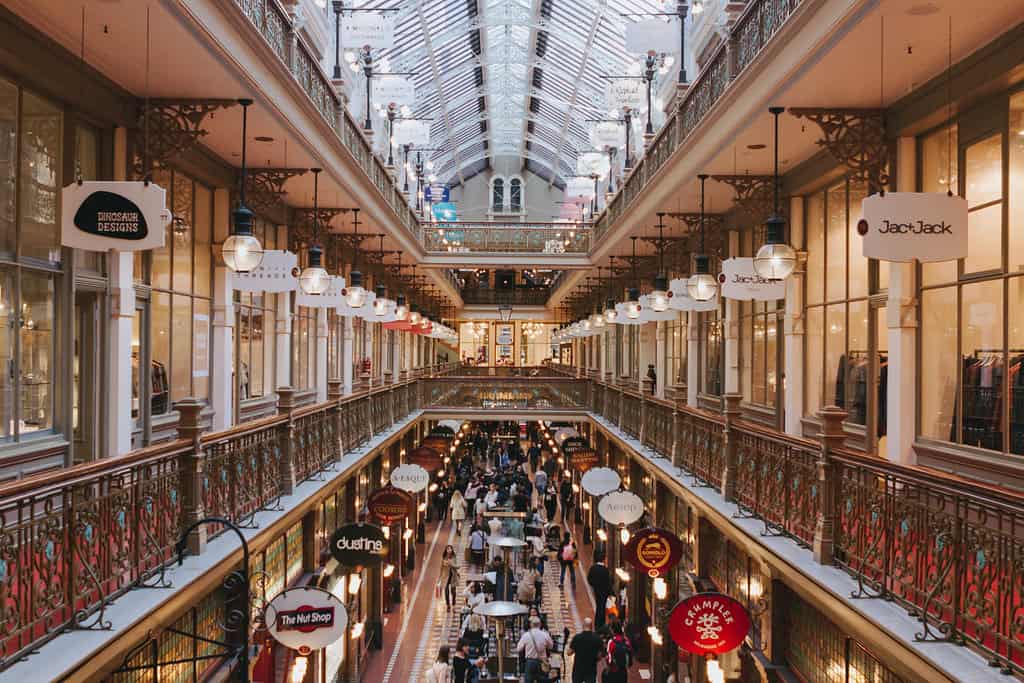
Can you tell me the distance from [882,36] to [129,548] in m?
7.05

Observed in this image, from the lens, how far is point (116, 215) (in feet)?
23.2

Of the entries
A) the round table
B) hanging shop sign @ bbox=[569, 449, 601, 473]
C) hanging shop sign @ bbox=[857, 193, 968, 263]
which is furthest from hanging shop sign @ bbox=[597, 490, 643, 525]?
hanging shop sign @ bbox=[569, 449, 601, 473]

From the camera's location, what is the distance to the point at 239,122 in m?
10.6

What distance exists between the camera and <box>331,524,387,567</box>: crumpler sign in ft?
36.7

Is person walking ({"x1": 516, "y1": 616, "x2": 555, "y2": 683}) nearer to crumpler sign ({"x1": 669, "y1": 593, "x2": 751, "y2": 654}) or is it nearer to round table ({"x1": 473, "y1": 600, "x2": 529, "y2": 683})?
round table ({"x1": 473, "y1": 600, "x2": 529, "y2": 683})

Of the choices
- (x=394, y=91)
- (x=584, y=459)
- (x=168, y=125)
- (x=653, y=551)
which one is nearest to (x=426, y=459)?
(x=584, y=459)

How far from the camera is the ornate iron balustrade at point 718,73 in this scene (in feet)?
30.4

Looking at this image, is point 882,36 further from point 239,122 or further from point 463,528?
point 463,528

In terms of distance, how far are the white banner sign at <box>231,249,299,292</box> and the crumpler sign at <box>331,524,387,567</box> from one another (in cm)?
336

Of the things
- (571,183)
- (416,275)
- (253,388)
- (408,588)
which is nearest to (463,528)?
(408,588)

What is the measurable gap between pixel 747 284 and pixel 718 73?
281 cm

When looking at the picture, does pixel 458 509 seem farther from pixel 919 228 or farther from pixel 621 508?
pixel 919 228

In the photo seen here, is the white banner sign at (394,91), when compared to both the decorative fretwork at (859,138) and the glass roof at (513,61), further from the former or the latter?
the decorative fretwork at (859,138)

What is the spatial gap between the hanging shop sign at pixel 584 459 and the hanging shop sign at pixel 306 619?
14450mm
